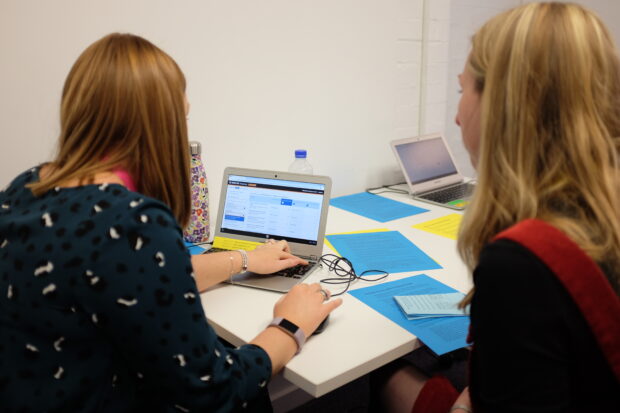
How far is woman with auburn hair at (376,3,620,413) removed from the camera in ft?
2.09

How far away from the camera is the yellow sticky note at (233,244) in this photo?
1.38 m

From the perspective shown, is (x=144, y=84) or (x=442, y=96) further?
(x=442, y=96)

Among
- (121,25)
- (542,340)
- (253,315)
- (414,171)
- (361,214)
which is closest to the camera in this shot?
(542,340)

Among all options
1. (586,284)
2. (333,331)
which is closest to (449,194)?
(333,331)

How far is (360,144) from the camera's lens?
2186 millimetres

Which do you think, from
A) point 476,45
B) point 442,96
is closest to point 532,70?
point 476,45

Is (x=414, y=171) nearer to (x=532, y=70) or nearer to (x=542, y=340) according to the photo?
(x=532, y=70)

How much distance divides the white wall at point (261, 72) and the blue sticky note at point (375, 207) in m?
0.14

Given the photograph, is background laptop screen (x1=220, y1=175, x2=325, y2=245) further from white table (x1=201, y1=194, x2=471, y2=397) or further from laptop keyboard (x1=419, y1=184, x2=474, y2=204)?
laptop keyboard (x1=419, y1=184, x2=474, y2=204)

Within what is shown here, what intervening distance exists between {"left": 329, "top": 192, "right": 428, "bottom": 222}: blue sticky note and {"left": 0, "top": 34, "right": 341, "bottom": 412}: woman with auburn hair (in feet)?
3.39

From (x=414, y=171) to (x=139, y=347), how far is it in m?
1.53

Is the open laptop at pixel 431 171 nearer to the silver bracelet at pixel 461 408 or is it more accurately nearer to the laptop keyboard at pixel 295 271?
the laptop keyboard at pixel 295 271

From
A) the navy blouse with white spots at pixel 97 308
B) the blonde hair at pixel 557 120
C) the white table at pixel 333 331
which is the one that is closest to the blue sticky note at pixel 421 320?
the white table at pixel 333 331

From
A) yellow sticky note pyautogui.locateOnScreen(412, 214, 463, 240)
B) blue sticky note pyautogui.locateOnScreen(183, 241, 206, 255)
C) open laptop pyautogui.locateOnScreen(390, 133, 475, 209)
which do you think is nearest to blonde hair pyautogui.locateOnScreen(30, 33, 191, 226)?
blue sticky note pyautogui.locateOnScreen(183, 241, 206, 255)
